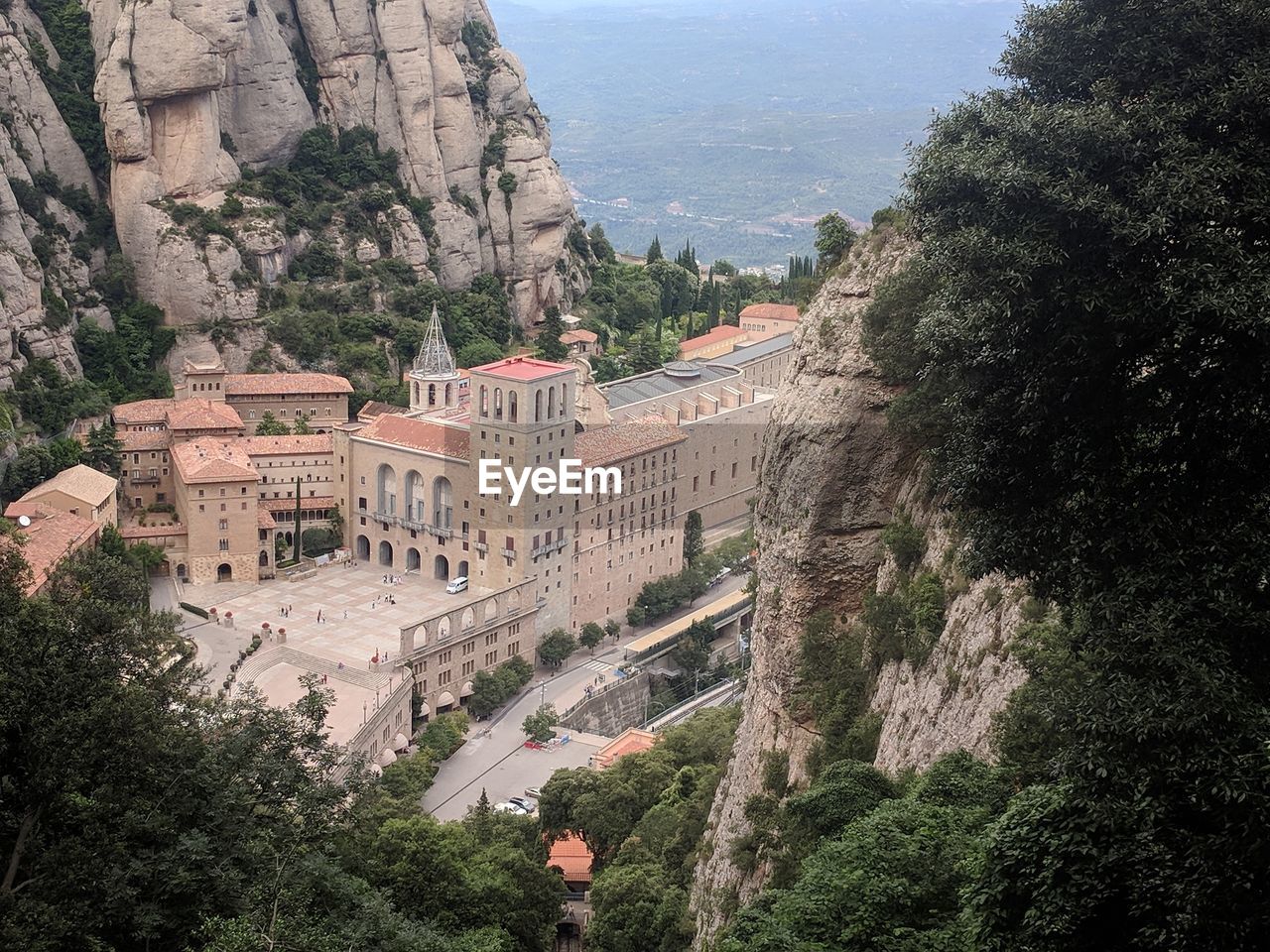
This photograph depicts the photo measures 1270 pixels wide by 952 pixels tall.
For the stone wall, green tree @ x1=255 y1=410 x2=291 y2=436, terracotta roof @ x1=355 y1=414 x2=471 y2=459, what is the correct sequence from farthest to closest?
green tree @ x1=255 y1=410 x2=291 y2=436 < terracotta roof @ x1=355 y1=414 x2=471 y2=459 < the stone wall

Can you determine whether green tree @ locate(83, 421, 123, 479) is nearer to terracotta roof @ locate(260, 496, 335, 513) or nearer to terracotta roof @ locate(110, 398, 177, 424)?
terracotta roof @ locate(110, 398, 177, 424)

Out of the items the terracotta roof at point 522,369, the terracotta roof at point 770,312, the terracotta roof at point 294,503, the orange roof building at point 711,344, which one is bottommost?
the terracotta roof at point 294,503

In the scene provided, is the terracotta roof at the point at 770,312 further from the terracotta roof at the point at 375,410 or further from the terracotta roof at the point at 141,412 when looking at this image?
the terracotta roof at the point at 141,412

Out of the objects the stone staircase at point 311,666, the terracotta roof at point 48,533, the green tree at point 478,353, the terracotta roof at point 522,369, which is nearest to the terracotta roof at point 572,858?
the stone staircase at point 311,666

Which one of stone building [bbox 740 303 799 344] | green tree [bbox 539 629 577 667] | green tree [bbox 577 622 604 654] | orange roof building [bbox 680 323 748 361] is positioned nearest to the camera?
green tree [bbox 539 629 577 667]

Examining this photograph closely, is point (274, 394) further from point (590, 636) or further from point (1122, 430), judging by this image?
point (1122, 430)

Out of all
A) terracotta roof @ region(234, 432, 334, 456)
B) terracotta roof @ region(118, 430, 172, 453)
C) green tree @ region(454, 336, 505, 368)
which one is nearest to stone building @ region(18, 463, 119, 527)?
terracotta roof @ region(118, 430, 172, 453)

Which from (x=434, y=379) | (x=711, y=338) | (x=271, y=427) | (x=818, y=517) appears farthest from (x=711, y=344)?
(x=818, y=517)
